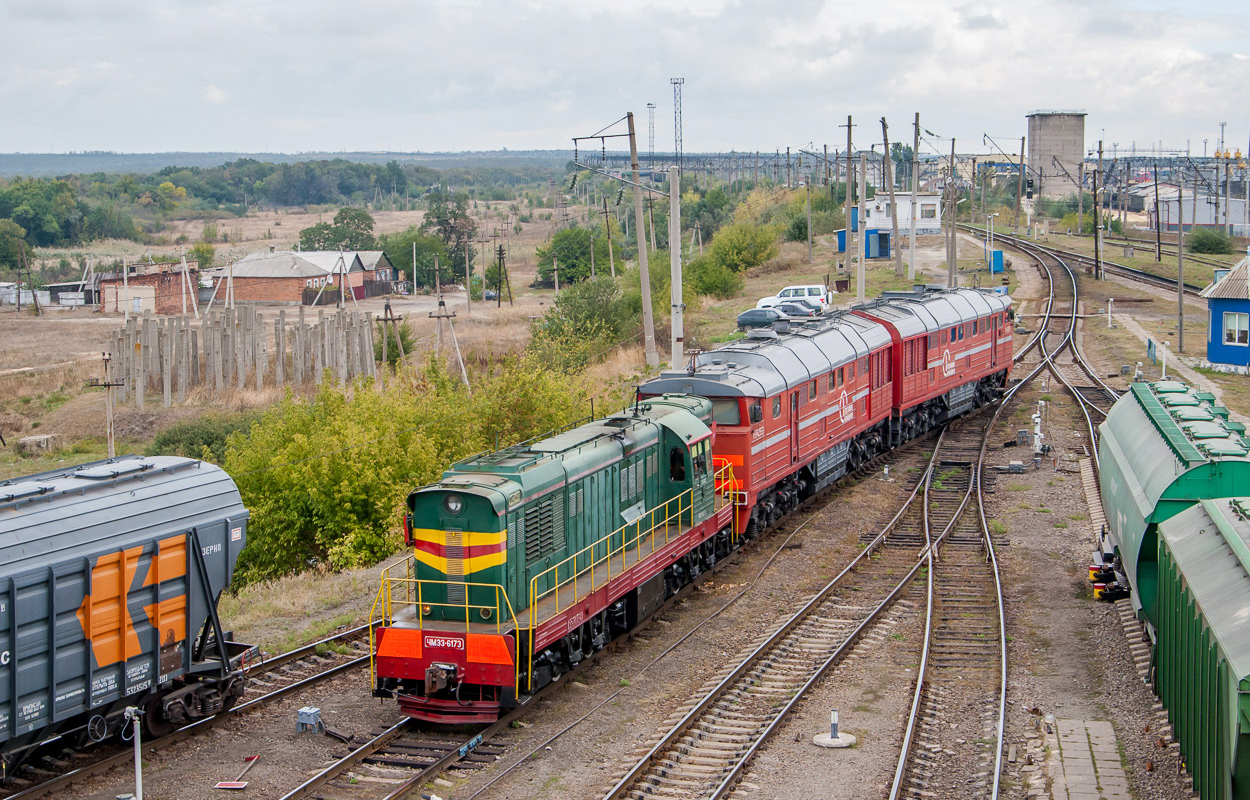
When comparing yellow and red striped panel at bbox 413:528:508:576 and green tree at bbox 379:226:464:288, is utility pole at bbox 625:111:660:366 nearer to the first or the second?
yellow and red striped panel at bbox 413:528:508:576

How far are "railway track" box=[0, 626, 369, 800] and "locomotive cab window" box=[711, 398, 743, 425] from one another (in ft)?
25.8

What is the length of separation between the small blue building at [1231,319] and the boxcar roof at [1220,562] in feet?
97.6

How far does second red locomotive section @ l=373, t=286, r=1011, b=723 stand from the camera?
47.2 feet

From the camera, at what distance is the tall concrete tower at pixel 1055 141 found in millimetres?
145750

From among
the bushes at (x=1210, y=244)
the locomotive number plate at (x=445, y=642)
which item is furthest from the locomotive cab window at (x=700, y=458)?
the bushes at (x=1210, y=244)

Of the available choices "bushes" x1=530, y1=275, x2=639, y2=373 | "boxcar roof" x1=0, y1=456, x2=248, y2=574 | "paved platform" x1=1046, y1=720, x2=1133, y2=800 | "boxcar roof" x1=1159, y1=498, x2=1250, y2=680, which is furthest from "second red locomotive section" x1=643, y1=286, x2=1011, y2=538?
"bushes" x1=530, y1=275, x2=639, y2=373

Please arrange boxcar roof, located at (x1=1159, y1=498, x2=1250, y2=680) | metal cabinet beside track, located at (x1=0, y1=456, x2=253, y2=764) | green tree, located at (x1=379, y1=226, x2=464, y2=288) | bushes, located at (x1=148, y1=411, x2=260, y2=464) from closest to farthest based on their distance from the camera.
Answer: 1. boxcar roof, located at (x1=1159, y1=498, x2=1250, y2=680)
2. metal cabinet beside track, located at (x1=0, y1=456, x2=253, y2=764)
3. bushes, located at (x1=148, y1=411, x2=260, y2=464)
4. green tree, located at (x1=379, y1=226, x2=464, y2=288)

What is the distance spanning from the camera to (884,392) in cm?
3034

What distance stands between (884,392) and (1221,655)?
2061 centimetres

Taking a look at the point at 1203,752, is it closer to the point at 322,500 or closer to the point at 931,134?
the point at 322,500

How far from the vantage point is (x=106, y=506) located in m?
13.2

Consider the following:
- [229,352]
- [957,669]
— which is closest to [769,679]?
[957,669]

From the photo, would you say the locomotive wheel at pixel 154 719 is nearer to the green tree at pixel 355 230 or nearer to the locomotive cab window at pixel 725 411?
the locomotive cab window at pixel 725 411

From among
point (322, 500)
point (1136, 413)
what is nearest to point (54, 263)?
point (322, 500)
